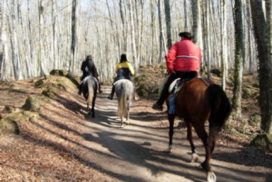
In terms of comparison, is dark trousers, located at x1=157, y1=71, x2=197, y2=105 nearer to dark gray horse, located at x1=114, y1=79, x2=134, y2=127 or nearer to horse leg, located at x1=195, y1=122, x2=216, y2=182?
horse leg, located at x1=195, y1=122, x2=216, y2=182

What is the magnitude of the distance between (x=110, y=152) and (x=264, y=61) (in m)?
4.55

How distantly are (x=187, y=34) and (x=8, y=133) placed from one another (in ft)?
17.0

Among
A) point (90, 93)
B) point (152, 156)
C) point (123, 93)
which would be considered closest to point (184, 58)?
point (152, 156)

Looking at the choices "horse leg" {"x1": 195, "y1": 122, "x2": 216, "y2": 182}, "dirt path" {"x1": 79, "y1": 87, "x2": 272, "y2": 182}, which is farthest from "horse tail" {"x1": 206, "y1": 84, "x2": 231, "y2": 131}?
"dirt path" {"x1": 79, "y1": 87, "x2": 272, "y2": 182}

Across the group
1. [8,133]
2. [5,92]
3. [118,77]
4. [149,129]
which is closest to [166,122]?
[149,129]

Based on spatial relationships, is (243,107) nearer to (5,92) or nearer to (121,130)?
(121,130)

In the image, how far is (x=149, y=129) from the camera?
13477 millimetres

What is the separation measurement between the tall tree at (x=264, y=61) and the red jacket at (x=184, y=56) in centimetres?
174

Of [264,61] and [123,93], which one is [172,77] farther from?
[123,93]

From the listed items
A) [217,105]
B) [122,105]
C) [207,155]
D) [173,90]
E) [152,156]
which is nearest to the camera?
[217,105]

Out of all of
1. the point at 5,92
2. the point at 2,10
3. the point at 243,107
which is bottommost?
the point at 243,107

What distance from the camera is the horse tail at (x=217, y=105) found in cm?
784

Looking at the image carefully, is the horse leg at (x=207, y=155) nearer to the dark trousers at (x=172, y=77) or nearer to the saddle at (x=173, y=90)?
the saddle at (x=173, y=90)

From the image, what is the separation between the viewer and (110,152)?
34.7 ft
